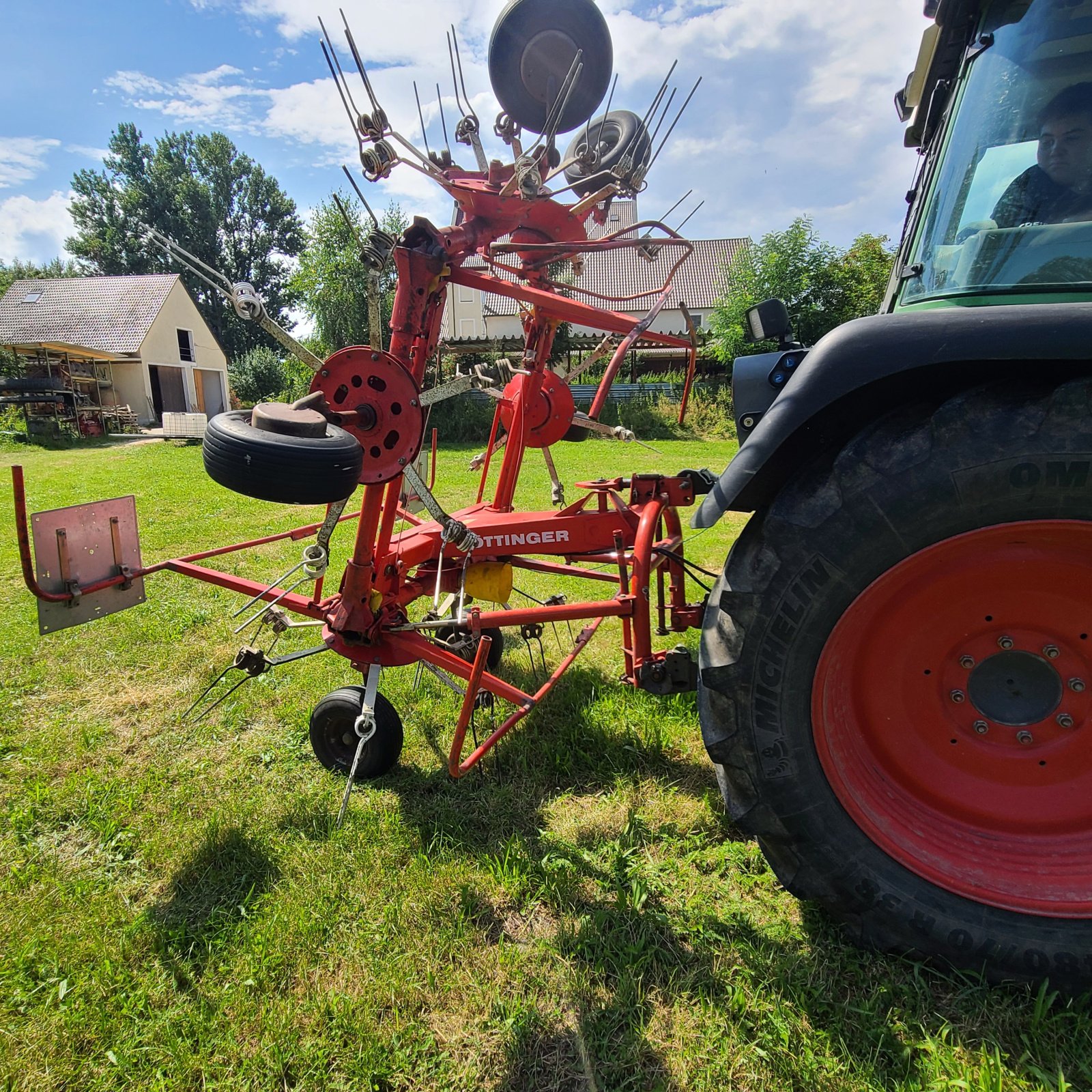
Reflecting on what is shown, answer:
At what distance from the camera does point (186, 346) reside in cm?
2788

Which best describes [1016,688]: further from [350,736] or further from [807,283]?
[807,283]

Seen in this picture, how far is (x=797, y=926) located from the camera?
5.75 ft

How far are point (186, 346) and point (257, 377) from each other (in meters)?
3.04

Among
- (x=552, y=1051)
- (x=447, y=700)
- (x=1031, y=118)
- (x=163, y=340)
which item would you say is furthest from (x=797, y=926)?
(x=163, y=340)

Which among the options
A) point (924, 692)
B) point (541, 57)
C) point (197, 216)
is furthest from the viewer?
point (197, 216)

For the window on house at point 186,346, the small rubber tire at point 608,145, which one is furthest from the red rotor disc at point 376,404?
the window on house at point 186,346

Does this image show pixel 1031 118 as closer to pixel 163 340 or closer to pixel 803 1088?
pixel 803 1088

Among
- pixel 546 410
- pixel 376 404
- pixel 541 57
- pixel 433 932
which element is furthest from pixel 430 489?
pixel 541 57

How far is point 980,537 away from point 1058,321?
457 millimetres

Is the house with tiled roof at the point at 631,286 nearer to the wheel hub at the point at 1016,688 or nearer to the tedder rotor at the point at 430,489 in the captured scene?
A: the tedder rotor at the point at 430,489

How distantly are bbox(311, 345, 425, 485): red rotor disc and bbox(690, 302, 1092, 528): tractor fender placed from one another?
96cm

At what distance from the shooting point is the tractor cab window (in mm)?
1481

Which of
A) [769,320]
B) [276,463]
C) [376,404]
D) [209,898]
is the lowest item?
[209,898]

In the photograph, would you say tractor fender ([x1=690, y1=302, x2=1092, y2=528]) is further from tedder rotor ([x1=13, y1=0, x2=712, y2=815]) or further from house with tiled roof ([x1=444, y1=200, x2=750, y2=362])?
house with tiled roof ([x1=444, y1=200, x2=750, y2=362])
